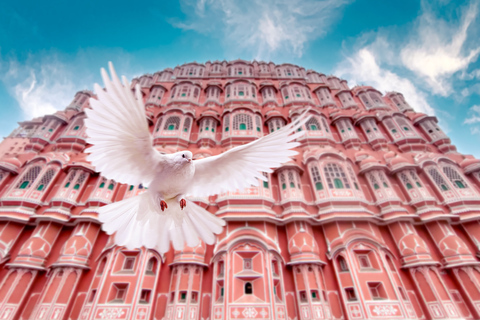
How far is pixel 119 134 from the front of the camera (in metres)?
2.52

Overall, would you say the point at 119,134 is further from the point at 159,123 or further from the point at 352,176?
the point at 159,123

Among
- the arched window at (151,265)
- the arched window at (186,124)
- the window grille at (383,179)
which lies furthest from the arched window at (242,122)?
the arched window at (151,265)

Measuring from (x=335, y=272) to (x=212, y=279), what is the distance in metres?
4.23

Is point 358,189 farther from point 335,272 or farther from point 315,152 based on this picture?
point 335,272

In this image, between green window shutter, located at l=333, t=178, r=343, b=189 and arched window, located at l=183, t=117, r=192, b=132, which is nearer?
green window shutter, located at l=333, t=178, r=343, b=189

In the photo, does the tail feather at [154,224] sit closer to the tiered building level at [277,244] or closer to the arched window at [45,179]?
the tiered building level at [277,244]

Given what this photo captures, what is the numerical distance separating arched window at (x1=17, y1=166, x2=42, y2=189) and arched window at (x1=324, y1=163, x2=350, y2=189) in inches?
518

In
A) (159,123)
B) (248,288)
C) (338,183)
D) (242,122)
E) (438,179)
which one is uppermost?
(159,123)

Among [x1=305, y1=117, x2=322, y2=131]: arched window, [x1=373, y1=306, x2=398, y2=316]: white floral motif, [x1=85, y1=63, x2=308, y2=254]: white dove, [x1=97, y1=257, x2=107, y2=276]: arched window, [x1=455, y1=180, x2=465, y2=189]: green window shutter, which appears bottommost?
[x1=373, y1=306, x2=398, y2=316]: white floral motif

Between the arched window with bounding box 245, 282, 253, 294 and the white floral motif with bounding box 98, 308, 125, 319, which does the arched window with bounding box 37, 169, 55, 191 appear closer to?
the white floral motif with bounding box 98, 308, 125, 319

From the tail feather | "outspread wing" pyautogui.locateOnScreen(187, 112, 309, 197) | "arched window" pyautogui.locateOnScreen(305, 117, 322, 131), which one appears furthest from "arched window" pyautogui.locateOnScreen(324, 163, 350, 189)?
the tail feather

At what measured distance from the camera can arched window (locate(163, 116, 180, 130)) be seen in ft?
43.9

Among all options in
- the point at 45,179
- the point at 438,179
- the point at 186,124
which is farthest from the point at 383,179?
the point at 45,179

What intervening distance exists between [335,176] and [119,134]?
961 cm
